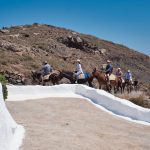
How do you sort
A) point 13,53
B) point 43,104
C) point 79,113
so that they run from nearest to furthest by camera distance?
point 79,113 → point 43,104 → point 13,53

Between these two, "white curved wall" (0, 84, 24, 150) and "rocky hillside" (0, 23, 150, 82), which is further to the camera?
"rocky hillside" (0, 23, 150, 82)

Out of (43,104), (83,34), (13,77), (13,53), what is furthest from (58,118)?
(83,34)

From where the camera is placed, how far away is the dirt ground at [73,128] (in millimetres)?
10492

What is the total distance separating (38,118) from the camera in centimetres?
1366

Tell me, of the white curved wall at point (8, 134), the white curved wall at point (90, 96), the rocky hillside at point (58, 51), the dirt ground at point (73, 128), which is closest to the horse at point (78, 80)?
the white curved wall at point (90, 96)

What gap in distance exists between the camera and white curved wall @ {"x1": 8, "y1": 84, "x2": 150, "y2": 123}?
14883mm

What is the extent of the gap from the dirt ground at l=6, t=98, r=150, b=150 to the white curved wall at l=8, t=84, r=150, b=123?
24.4 inches

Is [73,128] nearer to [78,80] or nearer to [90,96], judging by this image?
[90,96]

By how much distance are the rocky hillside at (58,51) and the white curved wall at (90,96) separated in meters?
15.8

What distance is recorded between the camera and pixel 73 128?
1237 cm

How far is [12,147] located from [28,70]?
2897cm

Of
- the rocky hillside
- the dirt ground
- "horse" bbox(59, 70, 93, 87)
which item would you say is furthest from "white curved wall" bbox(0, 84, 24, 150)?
the rocky hillside

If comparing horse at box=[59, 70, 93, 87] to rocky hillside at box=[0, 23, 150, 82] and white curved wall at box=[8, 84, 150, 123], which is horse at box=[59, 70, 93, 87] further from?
rocky hillside at box=[0, 23, 150, 82]

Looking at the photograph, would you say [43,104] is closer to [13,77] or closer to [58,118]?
Result: [58,118]
